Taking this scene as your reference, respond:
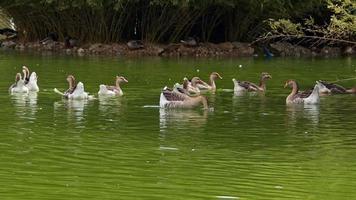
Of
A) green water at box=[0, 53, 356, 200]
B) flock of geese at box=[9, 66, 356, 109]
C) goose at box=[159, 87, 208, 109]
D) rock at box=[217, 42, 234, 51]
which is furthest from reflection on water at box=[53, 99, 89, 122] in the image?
rock at box=[217, 42, 234, 51]

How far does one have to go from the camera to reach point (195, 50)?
48.6 metres

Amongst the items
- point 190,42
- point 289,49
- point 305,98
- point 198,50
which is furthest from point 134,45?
point 305,98

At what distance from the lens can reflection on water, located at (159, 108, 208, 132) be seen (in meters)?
16.4

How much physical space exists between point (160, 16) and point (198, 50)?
3255 millimetres

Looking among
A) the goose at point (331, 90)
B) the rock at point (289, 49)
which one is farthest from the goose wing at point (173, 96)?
the rock at point (289, 49)

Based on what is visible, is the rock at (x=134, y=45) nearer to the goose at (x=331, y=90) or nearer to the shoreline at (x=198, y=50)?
the shoreline at (x=198, y=50)

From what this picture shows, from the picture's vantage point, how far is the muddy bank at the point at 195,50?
4809cm

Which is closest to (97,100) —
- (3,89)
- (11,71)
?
(3,89)

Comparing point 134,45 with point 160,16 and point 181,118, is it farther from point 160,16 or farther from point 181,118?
point 181,118

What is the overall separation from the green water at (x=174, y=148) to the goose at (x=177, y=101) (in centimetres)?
41

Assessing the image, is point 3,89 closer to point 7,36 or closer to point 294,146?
point 294,146

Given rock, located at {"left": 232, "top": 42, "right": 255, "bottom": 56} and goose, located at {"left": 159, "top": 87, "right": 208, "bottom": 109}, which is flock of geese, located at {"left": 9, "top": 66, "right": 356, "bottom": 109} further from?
rock, located at {"left": 232, "top": 42, "right": 255, "bottom": 56}

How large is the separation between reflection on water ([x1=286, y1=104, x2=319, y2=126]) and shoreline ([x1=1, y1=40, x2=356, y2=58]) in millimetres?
26398

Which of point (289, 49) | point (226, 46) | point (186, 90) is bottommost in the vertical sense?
point (186, 90)
